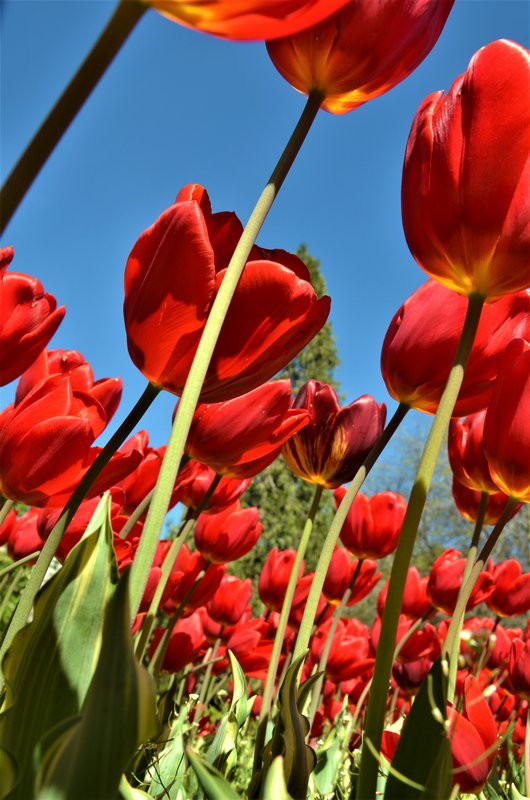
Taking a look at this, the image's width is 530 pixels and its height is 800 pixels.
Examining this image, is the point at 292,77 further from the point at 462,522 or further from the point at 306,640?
the point at 462,522

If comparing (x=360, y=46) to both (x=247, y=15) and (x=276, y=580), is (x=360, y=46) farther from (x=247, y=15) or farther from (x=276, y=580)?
(x=276, y=580)

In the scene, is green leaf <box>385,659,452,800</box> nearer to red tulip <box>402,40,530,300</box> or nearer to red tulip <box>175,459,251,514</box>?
red tulip <box>402,40,530,300</box>

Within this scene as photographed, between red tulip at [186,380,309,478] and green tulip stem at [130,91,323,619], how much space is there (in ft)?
1.18

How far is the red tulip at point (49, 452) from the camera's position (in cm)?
80

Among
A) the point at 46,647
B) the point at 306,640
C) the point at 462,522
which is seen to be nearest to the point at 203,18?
the point at 46,647

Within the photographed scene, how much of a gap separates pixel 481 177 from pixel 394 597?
0.32 metres

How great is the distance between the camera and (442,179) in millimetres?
574

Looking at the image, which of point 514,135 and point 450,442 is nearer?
point 514,135

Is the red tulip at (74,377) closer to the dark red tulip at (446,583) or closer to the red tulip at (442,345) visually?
the red tulip at (442,345)

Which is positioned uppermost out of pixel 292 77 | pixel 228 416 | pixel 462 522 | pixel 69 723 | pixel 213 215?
pixel 462 522

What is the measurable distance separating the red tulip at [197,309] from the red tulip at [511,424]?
Result: 0.23m

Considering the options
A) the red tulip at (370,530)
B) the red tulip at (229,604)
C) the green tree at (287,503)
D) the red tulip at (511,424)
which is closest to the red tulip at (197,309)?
the red tulip at (511,424)

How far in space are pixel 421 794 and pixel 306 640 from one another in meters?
0.27

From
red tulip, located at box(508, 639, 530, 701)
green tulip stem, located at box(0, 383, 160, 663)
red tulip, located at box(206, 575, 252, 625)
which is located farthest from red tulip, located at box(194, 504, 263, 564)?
green tulip stem, located at box(0, 383, 160, 663)
